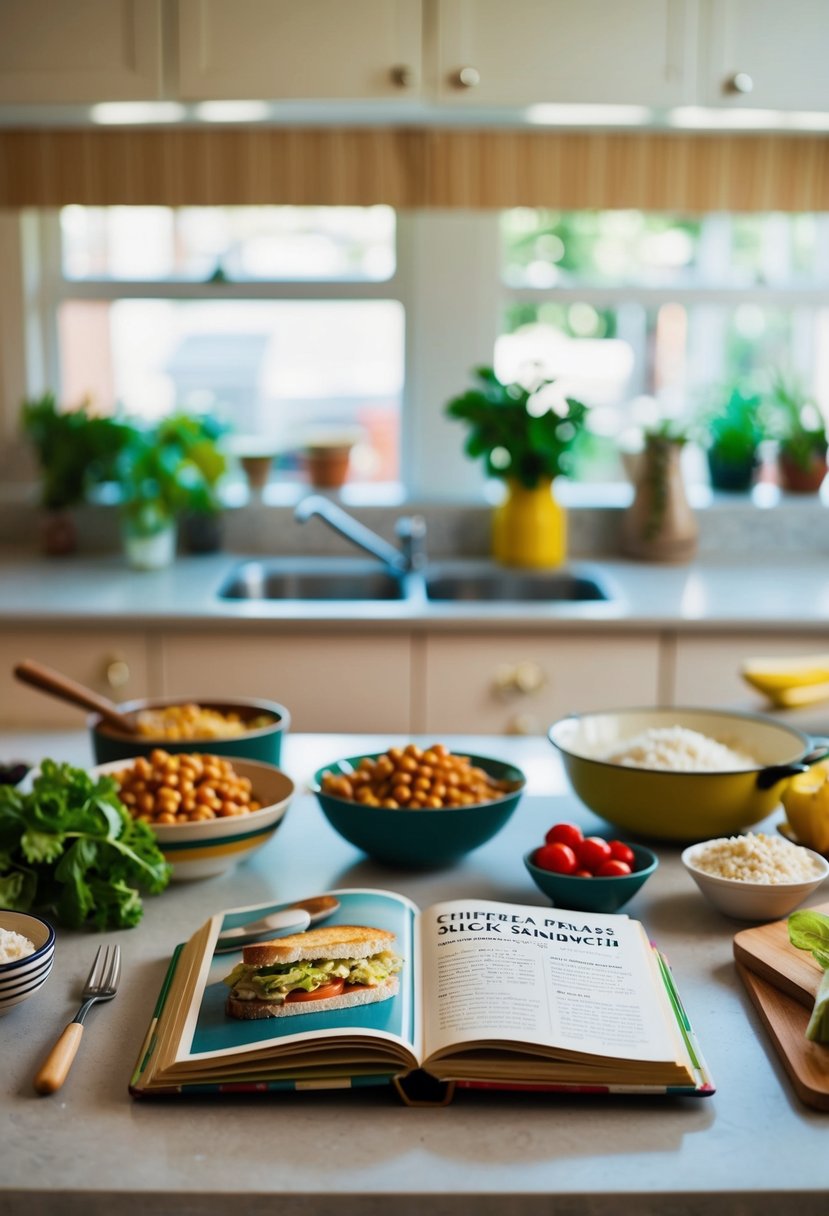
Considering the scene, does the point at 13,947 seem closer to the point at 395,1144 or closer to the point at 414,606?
the point at 395,1144

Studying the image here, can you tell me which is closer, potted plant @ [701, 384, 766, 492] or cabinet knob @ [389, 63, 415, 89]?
cabinet knob @ [389, 63, 415, 89]

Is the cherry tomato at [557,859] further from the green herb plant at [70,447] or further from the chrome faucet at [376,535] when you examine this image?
the green herb plant at [70,447]

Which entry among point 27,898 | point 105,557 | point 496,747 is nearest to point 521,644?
point 496,747

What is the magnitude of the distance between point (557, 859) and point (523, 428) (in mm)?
1932

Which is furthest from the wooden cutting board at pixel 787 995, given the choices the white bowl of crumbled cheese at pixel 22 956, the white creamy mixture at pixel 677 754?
the white bowl of crumbled cheese at pixel 22 956

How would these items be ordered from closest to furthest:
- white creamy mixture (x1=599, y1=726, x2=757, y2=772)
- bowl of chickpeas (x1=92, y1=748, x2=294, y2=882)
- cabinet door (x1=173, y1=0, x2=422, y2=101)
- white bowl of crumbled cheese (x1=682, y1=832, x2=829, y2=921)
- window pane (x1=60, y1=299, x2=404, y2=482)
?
white bowl of crumbled cheese (x1=682, y1=832, x2=829, y2=921), bowl of chickpeas (x1=92, y1=748, x2=294, y2=882), white creamy mixture (x1=599, y1=726, x2=757, y2=772), cabinet door (x1=173, y1=0, x2=422, y2=101), window pane (x1=60, y1=299, x2=404, y2=482)

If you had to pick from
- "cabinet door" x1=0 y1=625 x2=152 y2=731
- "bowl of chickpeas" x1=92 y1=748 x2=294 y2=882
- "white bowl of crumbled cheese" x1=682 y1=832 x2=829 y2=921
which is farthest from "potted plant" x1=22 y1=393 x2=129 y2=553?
"white bowl of crumbled cheese" x1=682 y1=832 x2=829 y2=921

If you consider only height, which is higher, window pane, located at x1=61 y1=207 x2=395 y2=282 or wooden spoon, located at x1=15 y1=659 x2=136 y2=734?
window pane, located at x1=61 y1=207 x2=395 y2=282

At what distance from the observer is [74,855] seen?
52.2 inches

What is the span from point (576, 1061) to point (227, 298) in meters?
2.79

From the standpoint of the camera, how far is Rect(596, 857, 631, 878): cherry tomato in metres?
1.35

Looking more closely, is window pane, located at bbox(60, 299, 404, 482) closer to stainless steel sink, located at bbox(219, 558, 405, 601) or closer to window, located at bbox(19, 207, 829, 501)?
window, located at bbox(19, 207, 829, 501)

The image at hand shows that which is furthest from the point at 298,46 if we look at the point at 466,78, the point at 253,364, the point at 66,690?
the point at 66,690

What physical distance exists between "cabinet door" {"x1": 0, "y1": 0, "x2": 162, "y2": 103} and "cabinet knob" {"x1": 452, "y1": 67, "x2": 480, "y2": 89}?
0.66 meters
